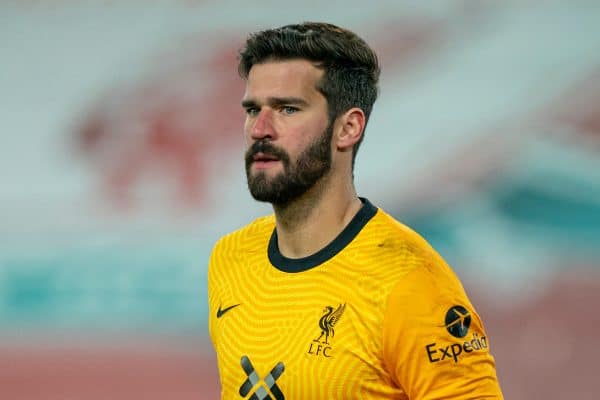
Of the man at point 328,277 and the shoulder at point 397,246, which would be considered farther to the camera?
the shoulder at point 397,246

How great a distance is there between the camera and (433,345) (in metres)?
2.24

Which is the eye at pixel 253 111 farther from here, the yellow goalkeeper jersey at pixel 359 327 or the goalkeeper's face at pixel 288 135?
the yellow goalkeeper jersey at pixel 359 327

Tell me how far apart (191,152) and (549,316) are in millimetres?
1766

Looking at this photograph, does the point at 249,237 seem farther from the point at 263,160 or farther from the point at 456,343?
the point at 456,343

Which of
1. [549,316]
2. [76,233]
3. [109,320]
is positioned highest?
[76,233]

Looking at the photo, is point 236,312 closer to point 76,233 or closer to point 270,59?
point 270,59

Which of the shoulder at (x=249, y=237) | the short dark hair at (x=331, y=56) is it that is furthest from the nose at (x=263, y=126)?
the shoulder at (x=249, y=237)

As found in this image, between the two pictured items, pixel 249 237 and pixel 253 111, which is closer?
pixel 253 111

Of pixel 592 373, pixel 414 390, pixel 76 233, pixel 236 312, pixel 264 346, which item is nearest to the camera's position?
pixel 414 390

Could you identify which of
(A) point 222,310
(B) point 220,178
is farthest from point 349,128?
(B) point 220,178

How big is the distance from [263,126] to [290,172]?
0.40 feet

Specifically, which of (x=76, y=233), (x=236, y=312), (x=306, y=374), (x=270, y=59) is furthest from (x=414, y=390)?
(x=76, y=233)

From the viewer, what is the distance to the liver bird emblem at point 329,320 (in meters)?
2.35

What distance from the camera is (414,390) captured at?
2.24 meters
